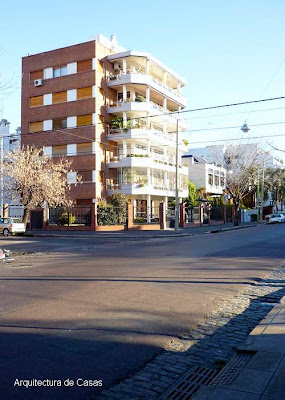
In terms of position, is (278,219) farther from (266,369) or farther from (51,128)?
(266,369)

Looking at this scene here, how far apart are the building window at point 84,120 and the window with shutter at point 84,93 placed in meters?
1.90

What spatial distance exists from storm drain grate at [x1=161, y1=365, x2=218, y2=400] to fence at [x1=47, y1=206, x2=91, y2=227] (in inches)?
1191

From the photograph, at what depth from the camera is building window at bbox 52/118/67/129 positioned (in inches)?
1655

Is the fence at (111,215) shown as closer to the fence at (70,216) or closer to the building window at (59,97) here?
the fence at (70,216)

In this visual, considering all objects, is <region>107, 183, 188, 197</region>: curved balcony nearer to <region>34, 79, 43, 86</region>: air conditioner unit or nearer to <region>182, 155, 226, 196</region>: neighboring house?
<region>34, 79, 43, 86</region>: air conditioner unit

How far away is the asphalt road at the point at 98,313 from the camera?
4.25 meters

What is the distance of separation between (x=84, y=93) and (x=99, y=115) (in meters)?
2.78

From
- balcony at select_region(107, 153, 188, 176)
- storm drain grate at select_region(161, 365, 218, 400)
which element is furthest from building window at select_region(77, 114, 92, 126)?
storm drain grate at select_region(161, 365, 218, 400)

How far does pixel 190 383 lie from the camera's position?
403 centimetres

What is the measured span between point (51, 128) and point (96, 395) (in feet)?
134

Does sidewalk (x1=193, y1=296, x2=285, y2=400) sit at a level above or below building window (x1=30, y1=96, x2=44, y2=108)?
below

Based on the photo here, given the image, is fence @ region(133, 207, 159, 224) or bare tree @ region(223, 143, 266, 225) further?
bare tree @ region(223, 143, 266, 225)

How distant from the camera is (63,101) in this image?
137ft

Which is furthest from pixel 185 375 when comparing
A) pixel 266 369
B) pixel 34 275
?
pixel 34 275
